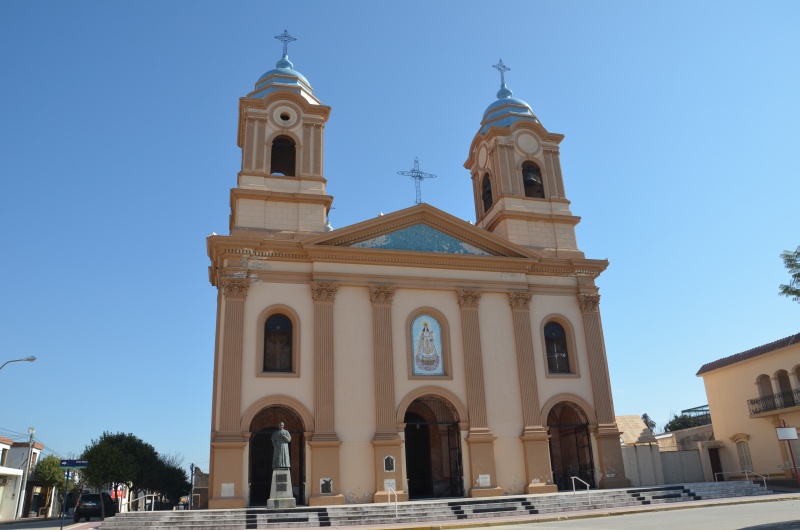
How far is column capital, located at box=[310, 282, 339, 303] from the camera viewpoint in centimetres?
2381

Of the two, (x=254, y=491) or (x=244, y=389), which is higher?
(x=244, y=389)

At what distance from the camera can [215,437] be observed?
21.2 metres

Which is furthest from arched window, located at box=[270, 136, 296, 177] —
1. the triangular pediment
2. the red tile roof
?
the red tile roof

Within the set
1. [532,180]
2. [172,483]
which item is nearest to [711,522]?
[532,180]

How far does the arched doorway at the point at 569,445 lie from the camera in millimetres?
25594

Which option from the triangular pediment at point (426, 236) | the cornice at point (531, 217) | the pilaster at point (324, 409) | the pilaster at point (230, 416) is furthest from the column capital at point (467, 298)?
the pilaster at point (230, 416)

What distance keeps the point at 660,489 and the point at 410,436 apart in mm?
9200

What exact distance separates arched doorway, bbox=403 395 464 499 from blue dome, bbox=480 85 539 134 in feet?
43.0

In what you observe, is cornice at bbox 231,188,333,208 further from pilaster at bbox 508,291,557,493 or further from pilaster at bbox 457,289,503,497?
pilaster at bbox 508,291,557,493

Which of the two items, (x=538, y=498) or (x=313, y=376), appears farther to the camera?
(x=313, y=376)

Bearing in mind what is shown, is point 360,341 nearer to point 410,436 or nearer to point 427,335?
point 427,335

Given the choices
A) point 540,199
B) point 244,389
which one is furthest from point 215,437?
point 540,199

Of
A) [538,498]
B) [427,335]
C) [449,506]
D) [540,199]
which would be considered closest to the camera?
[449,506]

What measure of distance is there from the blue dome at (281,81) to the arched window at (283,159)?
2274mm
